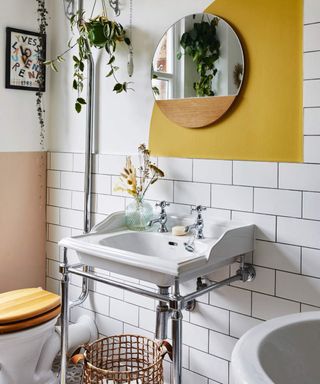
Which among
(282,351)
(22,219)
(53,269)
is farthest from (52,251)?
(282,351)

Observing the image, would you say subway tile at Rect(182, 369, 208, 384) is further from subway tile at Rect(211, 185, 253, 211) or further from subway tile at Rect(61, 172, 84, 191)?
subway tile at Rect(61, 172, 84, 191)

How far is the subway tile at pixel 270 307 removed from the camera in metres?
1.88

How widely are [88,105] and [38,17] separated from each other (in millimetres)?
643

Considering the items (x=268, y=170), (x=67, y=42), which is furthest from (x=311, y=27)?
(x=67, y=42)

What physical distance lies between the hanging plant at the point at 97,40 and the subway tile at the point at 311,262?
1.16 meters

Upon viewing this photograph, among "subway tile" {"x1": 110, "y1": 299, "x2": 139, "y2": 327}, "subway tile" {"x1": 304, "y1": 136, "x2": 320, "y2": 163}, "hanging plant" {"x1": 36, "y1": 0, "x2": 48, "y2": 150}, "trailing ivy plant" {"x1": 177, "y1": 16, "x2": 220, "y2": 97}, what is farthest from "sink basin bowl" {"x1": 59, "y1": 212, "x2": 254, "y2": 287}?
"hanging plant" {"x1": 36, "y1": 0, "x2": 48, "y2": 150}

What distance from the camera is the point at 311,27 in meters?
1.78

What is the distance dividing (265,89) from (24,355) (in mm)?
1577

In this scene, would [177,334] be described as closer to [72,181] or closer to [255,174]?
[255,174]

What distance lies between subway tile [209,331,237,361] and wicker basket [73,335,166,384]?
0.22 metres

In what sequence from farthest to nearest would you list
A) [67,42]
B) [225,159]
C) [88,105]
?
[67,42] → [88,105] → [225,159]

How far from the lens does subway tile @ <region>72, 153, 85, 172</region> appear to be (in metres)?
2.65

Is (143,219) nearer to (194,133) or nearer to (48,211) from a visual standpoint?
(194,133)

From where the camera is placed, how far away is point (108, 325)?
259cm
